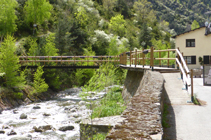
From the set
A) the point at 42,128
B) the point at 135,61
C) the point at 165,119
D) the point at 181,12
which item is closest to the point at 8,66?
the point at 42,128

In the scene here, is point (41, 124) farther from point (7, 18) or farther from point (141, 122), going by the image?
point (7, 18)

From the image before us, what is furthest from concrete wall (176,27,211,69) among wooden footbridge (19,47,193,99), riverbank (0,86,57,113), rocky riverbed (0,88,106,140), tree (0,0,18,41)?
tree (0,0,18,41)

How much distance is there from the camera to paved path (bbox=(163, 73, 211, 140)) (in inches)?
202

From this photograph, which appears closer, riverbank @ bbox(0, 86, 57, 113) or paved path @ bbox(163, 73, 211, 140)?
paved path @ bbox(163, 73, 211, 140)

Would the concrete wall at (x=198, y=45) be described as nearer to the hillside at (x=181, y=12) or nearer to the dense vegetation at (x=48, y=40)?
the dense vegetation at (x=48, y=40)

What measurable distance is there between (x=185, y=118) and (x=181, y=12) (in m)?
181

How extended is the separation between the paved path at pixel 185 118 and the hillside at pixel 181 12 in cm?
13811

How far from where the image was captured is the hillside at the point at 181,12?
145 metres

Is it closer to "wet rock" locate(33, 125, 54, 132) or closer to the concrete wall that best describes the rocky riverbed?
"wet rock" locate(33, 125, 54, 132)

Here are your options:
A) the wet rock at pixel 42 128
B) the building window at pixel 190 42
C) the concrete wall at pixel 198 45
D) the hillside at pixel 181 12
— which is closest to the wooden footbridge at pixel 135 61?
the concrete wall at pixel 198 45

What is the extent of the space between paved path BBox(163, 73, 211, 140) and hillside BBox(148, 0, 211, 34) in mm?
138115

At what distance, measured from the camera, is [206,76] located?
13328 millimetres

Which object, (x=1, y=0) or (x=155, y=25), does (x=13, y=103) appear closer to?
(x=1, y=0)

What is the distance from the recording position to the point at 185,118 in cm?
639
